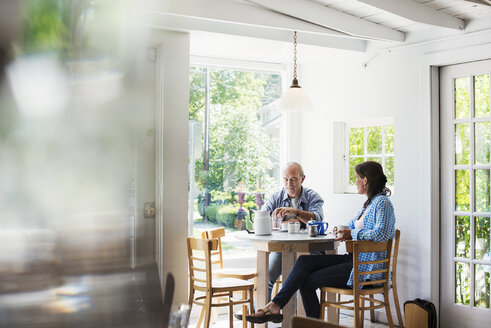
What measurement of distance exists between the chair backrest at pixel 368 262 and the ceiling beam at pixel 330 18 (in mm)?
1641

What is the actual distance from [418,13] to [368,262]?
1.82 meters

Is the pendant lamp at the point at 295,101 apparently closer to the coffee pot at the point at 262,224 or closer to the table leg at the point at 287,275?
the coffee pot at the point at 262,224

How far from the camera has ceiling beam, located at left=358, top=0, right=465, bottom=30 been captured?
4168 millimetres

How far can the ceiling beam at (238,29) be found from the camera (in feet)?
14.6

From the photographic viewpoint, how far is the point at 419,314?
4.46 metres

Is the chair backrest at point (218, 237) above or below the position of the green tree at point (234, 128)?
below

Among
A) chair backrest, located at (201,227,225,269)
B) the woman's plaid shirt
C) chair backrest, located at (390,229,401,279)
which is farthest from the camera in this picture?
chair backrest, located at (201,227,225,269)

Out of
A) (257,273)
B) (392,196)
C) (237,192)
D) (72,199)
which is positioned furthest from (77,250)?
(392,196)

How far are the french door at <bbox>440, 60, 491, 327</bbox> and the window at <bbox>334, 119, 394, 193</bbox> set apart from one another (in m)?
0.55

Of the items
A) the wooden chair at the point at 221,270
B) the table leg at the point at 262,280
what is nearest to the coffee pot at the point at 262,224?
the table leg at the point at 262,280

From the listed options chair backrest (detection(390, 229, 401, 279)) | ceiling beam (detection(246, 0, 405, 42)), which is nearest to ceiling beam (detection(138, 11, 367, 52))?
ceiling beam (detection(246, 0, 405, 42))

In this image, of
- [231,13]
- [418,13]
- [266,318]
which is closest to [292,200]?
[266,318]

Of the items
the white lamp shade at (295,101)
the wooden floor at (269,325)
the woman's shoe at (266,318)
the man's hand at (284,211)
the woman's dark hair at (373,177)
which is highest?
the white lamp shade at (295,101)

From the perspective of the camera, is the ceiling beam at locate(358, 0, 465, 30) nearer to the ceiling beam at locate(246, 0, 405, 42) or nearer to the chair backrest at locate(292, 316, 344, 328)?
the ceiling beam at locate(246, 0, 405, 42)
